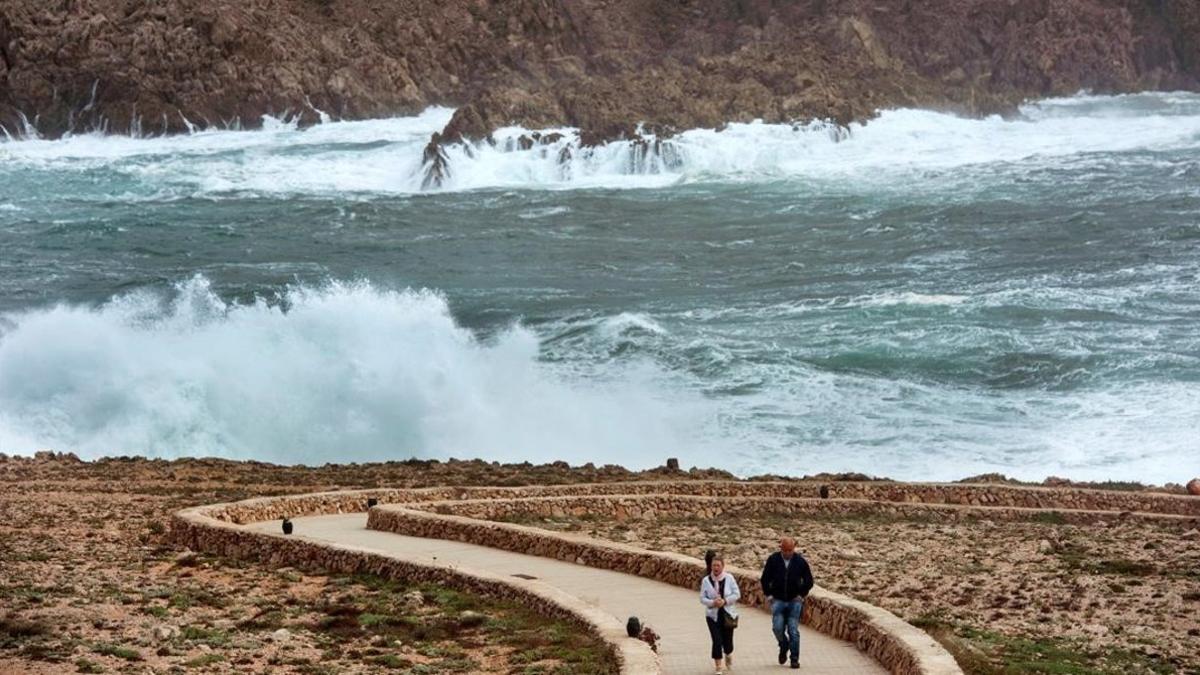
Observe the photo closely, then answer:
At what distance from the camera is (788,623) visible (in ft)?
51.3

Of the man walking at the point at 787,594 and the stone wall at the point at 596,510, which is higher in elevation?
the man walking at the point at 787,594

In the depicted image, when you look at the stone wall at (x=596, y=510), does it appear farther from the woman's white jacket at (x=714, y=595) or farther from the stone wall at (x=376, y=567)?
the woman's white jacket at (x=714, y=595)

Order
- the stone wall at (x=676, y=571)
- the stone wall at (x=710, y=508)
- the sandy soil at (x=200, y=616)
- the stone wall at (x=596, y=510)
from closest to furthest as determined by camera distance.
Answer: the stone wall at (x=676, y=571) < the sandy soil at (x=200, y=616) < the stone wall at (x=596, y=510) < the stone wall at (x=710, y=508)

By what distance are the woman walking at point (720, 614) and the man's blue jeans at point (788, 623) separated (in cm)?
30

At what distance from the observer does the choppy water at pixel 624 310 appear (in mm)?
32844

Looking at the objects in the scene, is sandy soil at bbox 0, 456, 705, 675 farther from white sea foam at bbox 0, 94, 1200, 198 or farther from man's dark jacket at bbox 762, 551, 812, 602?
white sea foam at bbox 0, 94, 1200, 198

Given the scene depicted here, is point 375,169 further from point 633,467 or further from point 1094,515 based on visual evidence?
point 1094,515

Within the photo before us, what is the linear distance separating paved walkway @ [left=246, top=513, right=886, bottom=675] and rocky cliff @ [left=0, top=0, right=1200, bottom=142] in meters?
39.9

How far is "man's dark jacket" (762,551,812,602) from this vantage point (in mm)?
15727

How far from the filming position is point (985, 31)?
80.7 meters

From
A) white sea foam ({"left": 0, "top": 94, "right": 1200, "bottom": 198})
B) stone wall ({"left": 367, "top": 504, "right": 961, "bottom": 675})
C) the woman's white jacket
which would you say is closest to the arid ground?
stone wall ({"left": 367, "top": 504, "right": 961, "bottom": 675})

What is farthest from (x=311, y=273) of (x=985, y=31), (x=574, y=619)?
(x=985, y=31)

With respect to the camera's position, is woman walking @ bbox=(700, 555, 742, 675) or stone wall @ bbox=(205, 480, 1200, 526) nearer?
woman walking @ bbox=(700, 555, 742, 675)

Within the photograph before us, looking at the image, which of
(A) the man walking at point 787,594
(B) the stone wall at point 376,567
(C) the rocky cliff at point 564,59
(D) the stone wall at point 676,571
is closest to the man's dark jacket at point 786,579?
(A) the man walking at point 787,594
